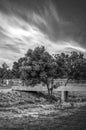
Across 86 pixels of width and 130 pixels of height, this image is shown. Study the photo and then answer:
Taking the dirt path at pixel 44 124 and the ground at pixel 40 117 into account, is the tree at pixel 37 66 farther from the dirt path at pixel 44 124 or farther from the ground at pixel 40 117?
the dirt path at pixel 44 124

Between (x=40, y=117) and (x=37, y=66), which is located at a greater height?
(x=37, y=66)

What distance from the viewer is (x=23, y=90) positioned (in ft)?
125

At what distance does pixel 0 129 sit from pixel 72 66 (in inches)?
1376

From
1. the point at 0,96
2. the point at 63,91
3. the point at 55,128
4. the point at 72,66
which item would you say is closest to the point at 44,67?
the point at 63,91

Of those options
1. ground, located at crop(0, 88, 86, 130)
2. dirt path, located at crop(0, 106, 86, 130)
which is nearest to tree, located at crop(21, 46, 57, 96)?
ground, located at crop(0, 88, 86, 130)

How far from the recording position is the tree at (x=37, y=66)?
29.9 meters

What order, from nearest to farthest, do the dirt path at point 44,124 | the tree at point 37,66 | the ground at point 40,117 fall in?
the dirt path at point 44,124
the ground at point 40,117
the tree at point 37,66

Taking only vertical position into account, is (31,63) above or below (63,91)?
above

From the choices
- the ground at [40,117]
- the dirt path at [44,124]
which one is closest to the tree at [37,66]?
the ground at [40,117]

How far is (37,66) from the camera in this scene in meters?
29.2

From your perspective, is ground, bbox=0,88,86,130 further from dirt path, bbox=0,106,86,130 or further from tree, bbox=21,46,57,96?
tree, bbox=21,46,57,96

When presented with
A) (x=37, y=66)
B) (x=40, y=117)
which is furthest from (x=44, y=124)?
(x=37, y=66)

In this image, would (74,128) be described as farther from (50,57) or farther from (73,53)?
(73,53)

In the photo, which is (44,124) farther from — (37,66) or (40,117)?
(37,66)
